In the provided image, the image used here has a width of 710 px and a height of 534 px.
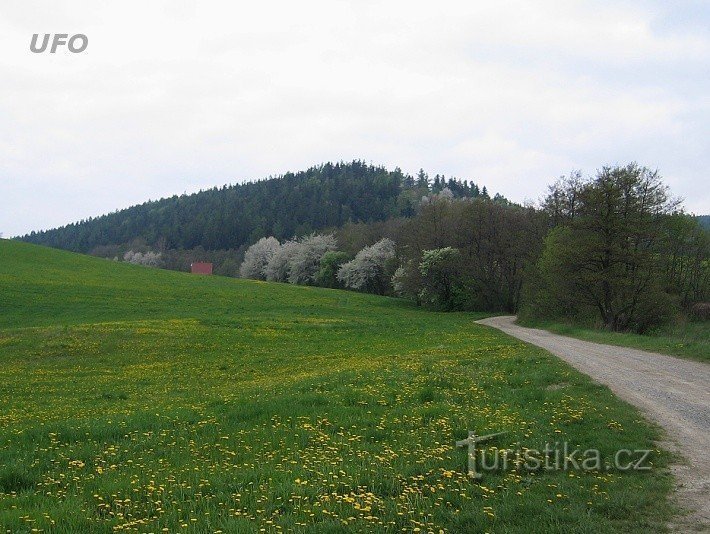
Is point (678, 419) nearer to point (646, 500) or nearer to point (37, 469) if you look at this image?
point (646, 500)

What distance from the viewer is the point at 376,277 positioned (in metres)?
110

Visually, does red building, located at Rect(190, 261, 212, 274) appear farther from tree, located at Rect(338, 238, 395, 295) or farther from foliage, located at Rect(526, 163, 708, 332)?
foliage, located at Rect(526, 163, 708, 332)

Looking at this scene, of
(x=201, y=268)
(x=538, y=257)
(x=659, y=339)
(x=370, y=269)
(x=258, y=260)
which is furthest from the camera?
(x=201, y=268)

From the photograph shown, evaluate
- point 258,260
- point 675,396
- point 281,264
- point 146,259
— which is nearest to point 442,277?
point 281,264

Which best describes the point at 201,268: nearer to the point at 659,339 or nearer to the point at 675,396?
the point at 659,339

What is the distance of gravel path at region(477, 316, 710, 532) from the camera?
8109 mm

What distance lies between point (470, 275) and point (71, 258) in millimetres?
60788

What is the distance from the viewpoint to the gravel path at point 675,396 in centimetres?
811

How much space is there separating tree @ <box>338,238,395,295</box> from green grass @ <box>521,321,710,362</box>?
180ft

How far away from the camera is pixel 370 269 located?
108 meters

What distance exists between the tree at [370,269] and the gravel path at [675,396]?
78104 mm

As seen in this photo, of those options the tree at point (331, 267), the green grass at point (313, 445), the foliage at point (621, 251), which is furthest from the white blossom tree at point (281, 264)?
the green grass at point (313, 445)

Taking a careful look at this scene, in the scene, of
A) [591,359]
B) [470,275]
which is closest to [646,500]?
[591,359]

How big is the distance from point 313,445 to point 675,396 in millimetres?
9951
